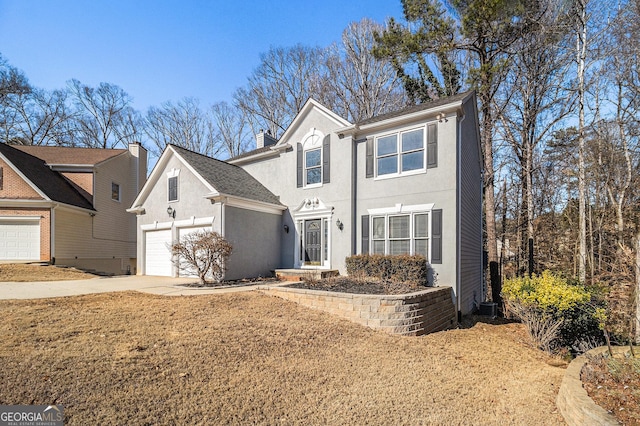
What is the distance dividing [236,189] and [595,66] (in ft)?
47.3

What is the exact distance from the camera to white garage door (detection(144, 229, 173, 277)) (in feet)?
45.8

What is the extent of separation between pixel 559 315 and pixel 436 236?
356 cm

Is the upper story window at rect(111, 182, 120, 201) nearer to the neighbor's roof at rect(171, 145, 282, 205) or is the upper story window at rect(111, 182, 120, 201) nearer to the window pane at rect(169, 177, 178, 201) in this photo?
the window pane at rect(169, 177, 178, 201)

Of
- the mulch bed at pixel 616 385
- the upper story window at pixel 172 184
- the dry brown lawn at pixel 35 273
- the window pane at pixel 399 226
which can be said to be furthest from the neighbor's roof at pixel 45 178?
the mulch bed at pixel 616 385

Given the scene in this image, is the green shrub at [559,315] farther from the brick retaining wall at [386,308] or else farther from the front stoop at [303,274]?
the front stoop at [303,274]

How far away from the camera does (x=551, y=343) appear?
7844 mm

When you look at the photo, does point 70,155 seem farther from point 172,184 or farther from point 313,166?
point 313,166

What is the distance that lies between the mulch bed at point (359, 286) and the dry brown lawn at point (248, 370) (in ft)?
4.69

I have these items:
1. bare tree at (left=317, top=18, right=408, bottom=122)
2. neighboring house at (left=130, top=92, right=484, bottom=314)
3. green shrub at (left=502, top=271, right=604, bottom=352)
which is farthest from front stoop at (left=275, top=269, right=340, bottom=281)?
bare tree at (left=317, top=18, right=408, bottom=122)

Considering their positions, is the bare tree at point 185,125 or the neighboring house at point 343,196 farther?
the bare tree at point 185,125

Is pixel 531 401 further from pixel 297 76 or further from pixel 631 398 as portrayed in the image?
pixel 297 76

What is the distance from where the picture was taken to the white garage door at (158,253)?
14.0 metres

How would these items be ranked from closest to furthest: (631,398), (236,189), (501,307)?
(631,398)
(236,189)
(501,307)

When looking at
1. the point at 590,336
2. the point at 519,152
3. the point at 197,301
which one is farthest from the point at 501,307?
the point at 197,301
